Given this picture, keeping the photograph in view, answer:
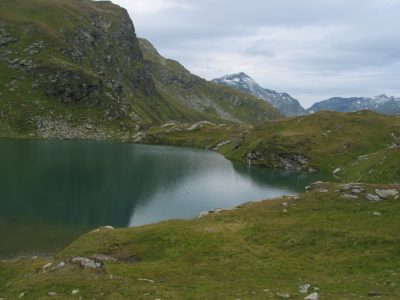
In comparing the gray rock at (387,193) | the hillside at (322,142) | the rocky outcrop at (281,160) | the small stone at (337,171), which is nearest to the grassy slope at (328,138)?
the hillside at (322,142)

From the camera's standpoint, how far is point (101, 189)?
102m

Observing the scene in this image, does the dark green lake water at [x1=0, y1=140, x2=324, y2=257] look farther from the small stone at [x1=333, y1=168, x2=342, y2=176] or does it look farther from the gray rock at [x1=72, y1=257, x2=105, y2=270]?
the gray rock at [x1=72, y1=257, x2=105, y2=270]

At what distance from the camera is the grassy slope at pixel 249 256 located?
105 feet

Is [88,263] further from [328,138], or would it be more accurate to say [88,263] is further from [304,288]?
[328,138]

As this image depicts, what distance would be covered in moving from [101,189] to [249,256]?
211 feet

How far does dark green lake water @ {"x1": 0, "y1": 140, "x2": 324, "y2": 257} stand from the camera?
69000 millimetres

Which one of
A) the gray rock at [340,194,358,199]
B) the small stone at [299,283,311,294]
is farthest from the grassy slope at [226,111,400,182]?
the small stone at [299,283,311,294]

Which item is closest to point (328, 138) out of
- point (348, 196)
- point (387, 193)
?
point (348, 196)

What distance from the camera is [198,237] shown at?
165 ft

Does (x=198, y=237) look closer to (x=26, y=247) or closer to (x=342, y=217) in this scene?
(x=342, y=217)

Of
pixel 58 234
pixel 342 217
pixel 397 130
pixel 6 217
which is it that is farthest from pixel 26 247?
pixel 397 130

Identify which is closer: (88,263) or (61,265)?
(61,265)

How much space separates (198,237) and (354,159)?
366 feet

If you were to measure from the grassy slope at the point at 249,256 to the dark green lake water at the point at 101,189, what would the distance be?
1555 cm
